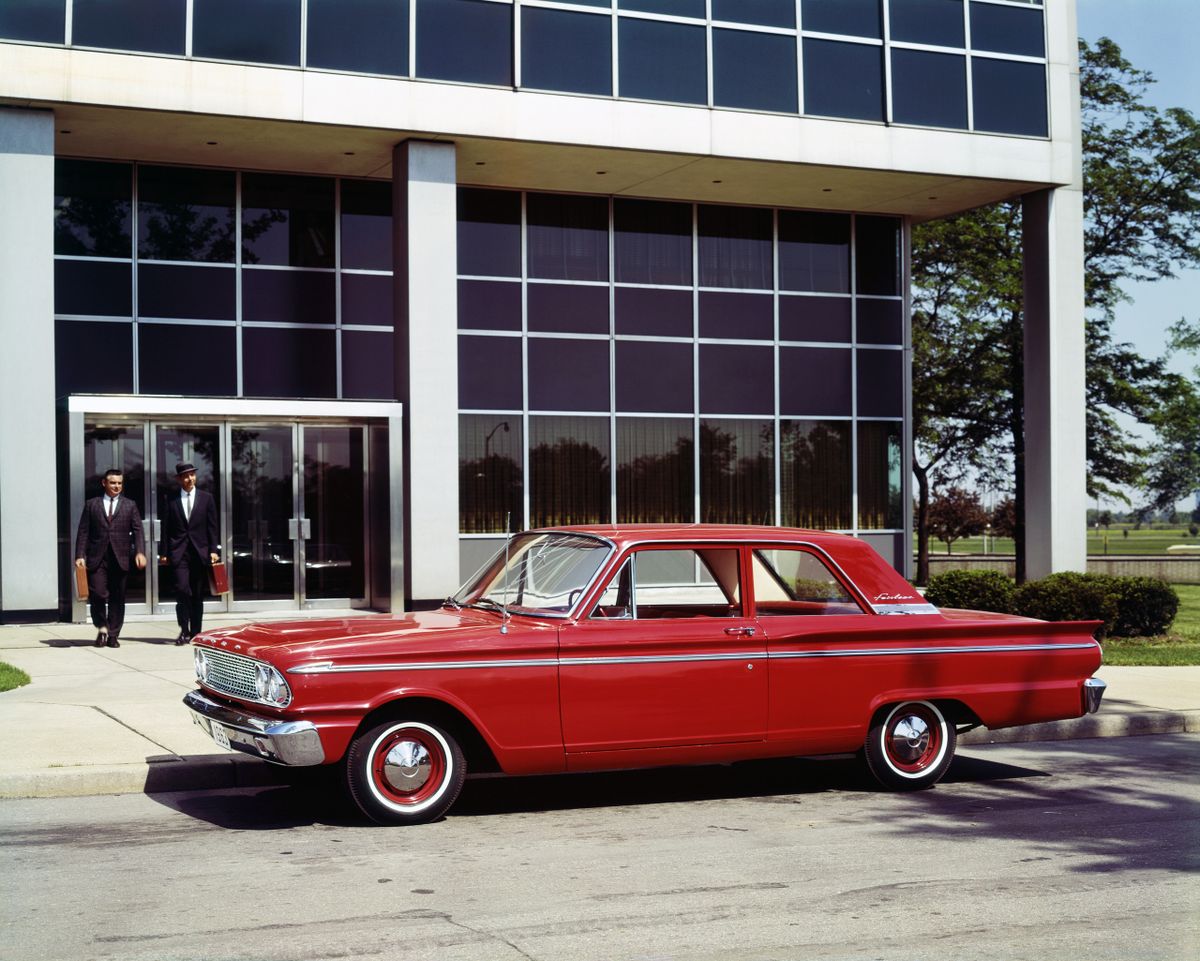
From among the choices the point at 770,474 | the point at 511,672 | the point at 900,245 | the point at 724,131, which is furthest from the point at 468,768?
the point at 900,245

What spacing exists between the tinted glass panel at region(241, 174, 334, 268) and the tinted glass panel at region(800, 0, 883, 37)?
757cm

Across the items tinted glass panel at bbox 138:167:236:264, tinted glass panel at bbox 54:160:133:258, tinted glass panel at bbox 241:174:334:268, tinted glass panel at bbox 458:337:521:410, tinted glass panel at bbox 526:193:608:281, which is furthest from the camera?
tinted glass panel at bbox 526:193:608:281

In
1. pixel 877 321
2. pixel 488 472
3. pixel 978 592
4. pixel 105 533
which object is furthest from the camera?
pixel 877 321

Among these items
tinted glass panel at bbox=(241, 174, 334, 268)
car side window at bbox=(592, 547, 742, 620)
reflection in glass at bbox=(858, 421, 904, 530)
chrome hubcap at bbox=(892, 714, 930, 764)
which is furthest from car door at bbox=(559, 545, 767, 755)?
reflection in glass at bbox=(858, 421, 904, 530)

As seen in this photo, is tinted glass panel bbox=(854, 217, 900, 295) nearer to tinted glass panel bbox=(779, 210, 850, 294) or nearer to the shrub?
tinted glass panel bbox=(779, 210, 850, 294)

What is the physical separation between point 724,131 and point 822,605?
13.4 meters

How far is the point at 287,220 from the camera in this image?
68.5 ft

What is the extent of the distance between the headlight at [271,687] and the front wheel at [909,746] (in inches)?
136

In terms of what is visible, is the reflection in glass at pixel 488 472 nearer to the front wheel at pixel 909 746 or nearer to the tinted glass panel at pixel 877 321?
the tinted glass panel at pixel 877 321

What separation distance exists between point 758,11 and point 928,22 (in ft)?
9.52

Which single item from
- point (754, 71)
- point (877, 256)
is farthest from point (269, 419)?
point (877, 256)

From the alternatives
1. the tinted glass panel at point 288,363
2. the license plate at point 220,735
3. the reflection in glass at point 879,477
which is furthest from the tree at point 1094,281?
the license plate at point 220,735

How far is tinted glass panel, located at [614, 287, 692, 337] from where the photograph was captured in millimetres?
22750

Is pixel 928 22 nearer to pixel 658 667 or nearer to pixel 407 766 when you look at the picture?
pixel 658 667
